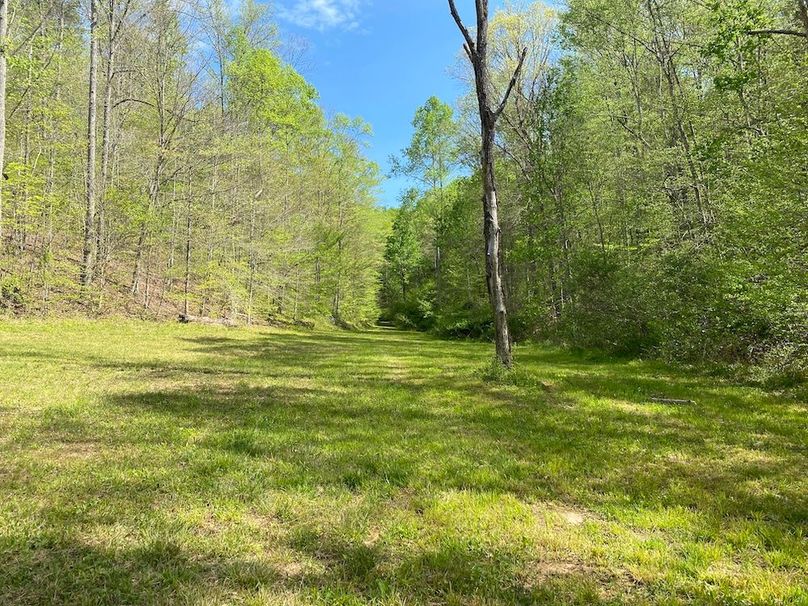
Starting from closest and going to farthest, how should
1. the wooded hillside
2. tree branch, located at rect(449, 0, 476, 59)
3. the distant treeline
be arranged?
1. the wooded hillside
2. tree branch, located at rect(449, 0, 476, 59)
3. the distant treeline

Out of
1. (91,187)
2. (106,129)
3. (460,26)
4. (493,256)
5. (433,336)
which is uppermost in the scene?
(106,129)

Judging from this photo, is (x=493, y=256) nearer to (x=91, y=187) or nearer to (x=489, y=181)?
(x=489, y=181)

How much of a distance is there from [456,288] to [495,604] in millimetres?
31516

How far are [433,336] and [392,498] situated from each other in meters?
26.6

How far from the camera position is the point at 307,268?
96.9 ft

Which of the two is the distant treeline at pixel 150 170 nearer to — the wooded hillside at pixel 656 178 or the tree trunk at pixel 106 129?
the tree trunk at pixel 106 129

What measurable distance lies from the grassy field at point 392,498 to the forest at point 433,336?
0.03m

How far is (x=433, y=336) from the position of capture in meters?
30.0

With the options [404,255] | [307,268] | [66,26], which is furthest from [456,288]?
[66,26]

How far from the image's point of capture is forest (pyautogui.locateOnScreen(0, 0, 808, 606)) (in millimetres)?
2688

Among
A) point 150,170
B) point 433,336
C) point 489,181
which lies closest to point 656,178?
point 489,181

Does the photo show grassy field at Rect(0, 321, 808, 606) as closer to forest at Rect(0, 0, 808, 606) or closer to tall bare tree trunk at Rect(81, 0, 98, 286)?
forest at Rect(0, 0, 808, 606)

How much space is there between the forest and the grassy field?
0.03m

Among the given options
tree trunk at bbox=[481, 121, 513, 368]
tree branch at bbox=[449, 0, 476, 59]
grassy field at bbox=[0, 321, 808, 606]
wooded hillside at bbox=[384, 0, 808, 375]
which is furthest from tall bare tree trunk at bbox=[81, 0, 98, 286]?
wooded hillside at bbox=[384, 0, 808, 375]
